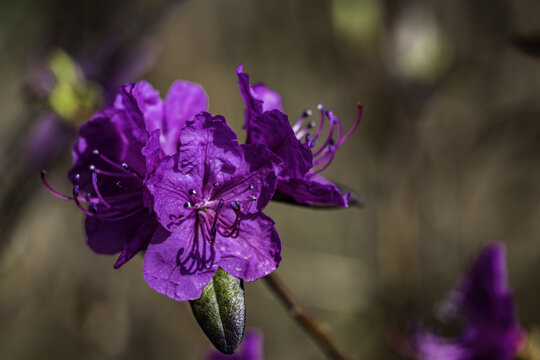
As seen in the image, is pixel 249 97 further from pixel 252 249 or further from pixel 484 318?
pixel 484 318

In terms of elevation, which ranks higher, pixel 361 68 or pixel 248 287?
pixel 361 68

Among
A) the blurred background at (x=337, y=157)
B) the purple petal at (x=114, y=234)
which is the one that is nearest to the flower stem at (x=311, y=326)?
the purple petal at (x=114, y=234)

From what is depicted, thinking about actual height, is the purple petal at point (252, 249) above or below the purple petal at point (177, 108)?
below

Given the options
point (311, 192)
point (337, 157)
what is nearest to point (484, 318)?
point (311, 192)

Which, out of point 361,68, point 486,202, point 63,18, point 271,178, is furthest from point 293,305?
point 486,202

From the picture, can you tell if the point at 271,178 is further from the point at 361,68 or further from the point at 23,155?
the point at 361,68

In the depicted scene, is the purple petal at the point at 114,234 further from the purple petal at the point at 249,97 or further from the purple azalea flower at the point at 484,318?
the purple azalea flower at the point at 484,318

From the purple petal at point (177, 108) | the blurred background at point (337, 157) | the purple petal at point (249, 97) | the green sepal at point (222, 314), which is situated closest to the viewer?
the green sepal at point (222, 314)
